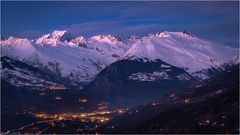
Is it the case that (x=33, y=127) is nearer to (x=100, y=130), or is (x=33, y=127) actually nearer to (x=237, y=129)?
(x=100, y=130)

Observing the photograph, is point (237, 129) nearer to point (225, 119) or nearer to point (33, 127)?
point (225, 119)

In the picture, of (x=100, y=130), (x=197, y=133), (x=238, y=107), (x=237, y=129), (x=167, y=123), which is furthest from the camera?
(x=100, y=130)

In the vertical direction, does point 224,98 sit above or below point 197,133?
above

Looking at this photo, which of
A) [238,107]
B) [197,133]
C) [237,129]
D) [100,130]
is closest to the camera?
[237,129]

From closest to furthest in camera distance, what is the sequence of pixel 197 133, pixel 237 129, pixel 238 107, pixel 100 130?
1. pixel 237 129
2. pixel 197 133
3. pixel 238 107
4. pixel 100 130

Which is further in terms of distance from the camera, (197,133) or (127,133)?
(127,133)

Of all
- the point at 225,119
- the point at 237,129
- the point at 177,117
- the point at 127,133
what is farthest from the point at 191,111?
the point at 237,129

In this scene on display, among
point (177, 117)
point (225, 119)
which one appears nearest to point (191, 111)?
point (177, 117)

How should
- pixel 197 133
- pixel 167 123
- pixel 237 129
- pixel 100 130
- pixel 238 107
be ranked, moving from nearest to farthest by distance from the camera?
pixel 237 129 → pixel 197 133 → pixel 238 107 → pixel 167 123 → pixel 100 130

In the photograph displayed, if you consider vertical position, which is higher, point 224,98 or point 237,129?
point 224,98
